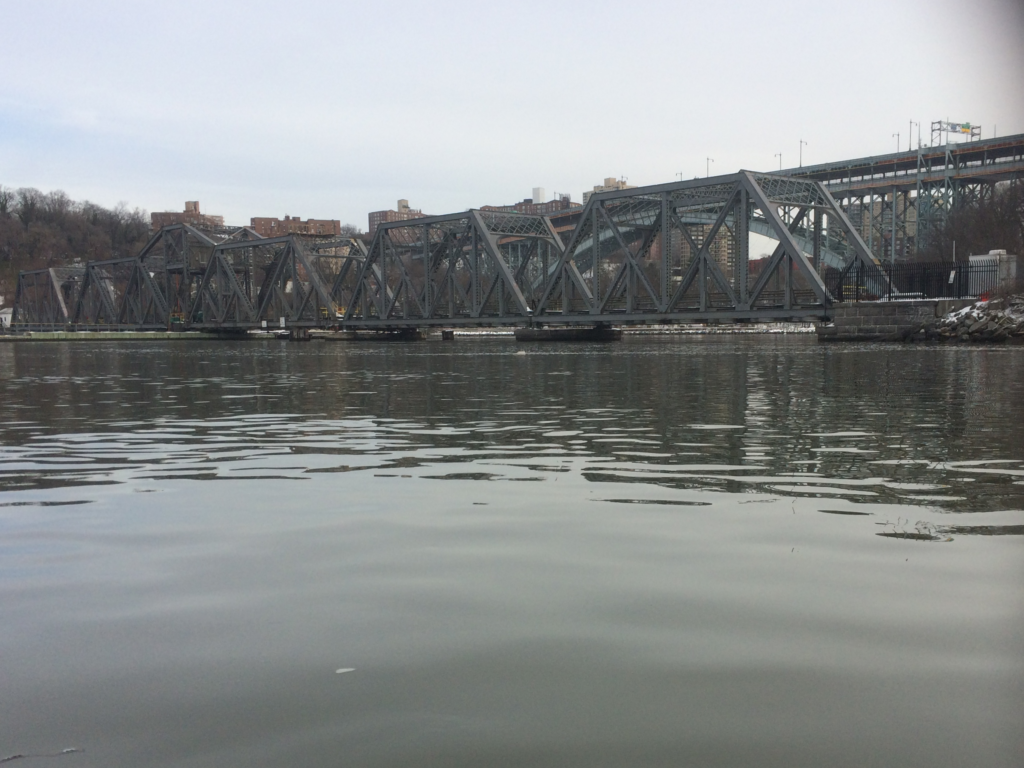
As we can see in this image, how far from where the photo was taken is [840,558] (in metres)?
5.68

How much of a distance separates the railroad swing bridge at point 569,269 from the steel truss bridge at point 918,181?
2.29 m

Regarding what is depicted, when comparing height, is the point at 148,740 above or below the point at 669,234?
below

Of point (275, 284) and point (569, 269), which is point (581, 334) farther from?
point (275, 284)

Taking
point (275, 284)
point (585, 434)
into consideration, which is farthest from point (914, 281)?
point (275, 284)

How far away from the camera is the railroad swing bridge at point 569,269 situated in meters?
58.7

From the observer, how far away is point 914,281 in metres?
56.6

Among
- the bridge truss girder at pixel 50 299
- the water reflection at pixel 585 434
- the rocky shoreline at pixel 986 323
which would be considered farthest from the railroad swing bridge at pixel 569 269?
the water reflection at pixel 585 434

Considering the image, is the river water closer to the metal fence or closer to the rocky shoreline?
the rocky shoreline

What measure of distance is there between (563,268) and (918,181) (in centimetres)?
4256

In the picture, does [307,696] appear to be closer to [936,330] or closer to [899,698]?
[899,698]

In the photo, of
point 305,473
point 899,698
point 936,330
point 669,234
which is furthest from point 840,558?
point 669,234

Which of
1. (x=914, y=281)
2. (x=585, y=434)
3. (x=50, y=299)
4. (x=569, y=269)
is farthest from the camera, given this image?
(x=50, y=299)

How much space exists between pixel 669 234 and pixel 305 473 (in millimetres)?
58989

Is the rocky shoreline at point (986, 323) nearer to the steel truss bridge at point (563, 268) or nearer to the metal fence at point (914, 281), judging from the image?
the metal fence at point (914, 281)
